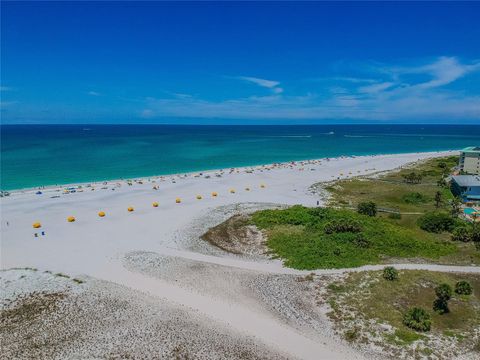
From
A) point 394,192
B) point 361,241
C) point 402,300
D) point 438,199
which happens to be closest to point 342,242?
point 361,241

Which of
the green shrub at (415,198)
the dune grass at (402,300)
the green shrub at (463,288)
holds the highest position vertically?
the green shrub at (415,198)

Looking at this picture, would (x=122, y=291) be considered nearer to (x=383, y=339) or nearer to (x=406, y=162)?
(x=383, y=339)

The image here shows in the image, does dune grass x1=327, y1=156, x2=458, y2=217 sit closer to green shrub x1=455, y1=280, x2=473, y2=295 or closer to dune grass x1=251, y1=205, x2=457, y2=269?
dune grass x1=251, y1=205, x2=457, y2=269

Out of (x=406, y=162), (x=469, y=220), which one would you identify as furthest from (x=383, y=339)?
(x=406, y=162)

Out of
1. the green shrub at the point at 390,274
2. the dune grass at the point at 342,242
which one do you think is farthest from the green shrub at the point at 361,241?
the green shrub at the point at 390,274

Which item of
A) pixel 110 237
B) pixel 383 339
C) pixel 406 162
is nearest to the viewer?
pixel 383 339

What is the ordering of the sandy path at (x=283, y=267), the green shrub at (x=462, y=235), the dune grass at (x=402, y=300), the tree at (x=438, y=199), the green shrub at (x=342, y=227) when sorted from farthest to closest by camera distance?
the tree at (x=438, y=199) → the green shrub at (x=342, y=227) → the green shrub at (x=462, y=235) → the sandy path at (x=283, y=267) → the dune grass at (x=402, y=300)

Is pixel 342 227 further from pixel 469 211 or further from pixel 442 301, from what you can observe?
pixel 469 211

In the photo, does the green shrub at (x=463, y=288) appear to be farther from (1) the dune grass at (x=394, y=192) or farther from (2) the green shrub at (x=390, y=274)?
(1) the dune grass at (x=394, y=192)
